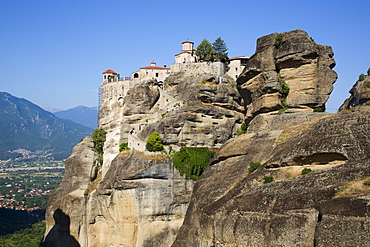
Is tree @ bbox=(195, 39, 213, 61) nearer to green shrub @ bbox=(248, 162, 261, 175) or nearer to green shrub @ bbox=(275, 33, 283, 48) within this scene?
green shrub @ bbox=(275, 33, 283, 48)

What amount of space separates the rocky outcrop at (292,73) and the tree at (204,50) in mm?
16982

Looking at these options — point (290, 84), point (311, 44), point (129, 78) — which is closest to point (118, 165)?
point (129, 78)

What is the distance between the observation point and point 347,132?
115 feet

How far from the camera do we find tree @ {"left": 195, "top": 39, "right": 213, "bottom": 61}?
7312cm

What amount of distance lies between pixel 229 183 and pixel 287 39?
67.6 feet

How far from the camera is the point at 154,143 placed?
61875mm

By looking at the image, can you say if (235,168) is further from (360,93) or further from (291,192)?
(360,93)

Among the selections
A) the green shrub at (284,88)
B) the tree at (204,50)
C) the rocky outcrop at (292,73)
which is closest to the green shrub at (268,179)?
the rocky outcrop at (292,73)

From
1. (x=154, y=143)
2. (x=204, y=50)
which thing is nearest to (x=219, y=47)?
(x=204, y=50)

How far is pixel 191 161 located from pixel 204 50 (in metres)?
20.9

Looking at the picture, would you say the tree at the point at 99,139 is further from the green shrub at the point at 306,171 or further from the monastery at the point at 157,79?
the green shrub at the point at 306,171

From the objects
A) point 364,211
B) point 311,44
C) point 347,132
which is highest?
point 311,44

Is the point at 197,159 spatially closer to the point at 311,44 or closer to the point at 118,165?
the point at 118,165

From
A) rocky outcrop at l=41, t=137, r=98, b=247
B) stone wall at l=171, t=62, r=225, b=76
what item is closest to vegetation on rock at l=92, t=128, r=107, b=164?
rocky outcrop at l=41, t=137, r=98, b=247
